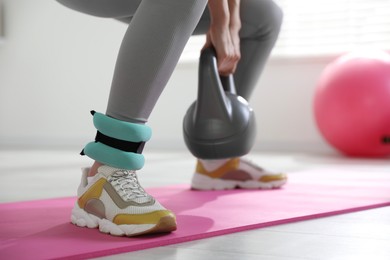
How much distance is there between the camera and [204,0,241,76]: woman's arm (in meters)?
1.73

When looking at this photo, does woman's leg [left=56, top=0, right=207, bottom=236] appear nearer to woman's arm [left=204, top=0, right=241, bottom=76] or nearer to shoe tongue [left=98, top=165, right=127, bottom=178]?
shoe tongue [left=98, top=165, right=127, bottom=178]

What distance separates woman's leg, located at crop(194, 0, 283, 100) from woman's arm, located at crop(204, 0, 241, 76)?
20 cm

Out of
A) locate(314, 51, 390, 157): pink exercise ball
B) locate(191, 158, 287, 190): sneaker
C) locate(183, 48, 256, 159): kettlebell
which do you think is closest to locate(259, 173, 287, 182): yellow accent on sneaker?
locate(191, 158, 287, 190): sneaker

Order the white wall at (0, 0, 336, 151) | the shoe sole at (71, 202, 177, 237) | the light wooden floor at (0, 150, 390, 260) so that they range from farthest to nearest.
→ the white wall at (0, 0, 336, 151)
the shoe sole at (71, 202, 177, 237)
the light wooden floor at (0, 150, 390, 260)

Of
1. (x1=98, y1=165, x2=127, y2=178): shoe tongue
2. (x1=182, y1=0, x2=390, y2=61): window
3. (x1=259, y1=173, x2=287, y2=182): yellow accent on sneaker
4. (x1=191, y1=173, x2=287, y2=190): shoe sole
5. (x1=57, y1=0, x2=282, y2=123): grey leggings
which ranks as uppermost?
(x1=182, y1=0, x2=390, y2=61): window

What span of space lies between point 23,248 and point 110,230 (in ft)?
0.59

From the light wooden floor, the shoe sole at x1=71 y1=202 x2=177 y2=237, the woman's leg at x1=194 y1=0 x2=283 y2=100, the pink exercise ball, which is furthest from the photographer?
the pink exercise ball

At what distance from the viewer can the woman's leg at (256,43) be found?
6.63 ft

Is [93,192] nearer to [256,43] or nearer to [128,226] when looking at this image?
[128,226]

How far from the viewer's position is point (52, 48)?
204 inches

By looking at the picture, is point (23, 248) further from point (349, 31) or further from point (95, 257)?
point (349, 31)

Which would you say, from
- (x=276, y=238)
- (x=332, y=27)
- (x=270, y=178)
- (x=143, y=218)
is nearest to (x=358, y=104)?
(x=332, y=27)

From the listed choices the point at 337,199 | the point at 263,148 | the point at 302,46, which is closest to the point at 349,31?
the point at 302,46

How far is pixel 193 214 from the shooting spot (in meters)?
1.53
